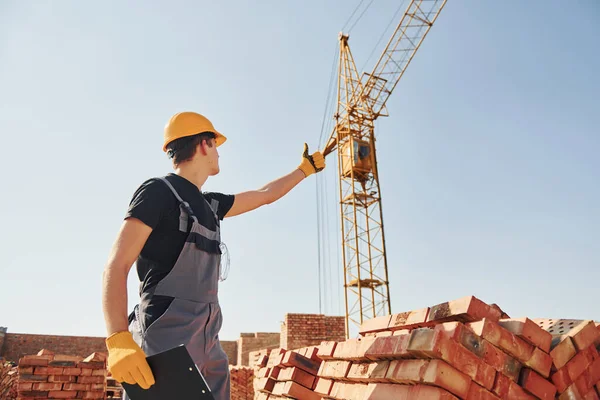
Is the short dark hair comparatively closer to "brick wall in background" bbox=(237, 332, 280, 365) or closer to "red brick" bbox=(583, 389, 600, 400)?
"red brick" bbox=(583, 389, 600, 400)

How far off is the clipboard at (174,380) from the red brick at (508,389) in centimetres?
133

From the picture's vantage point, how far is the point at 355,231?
22.6 m

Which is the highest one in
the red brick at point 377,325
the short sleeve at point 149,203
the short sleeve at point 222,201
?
the short sleeve at point 222,201

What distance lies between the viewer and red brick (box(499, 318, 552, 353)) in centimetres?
220

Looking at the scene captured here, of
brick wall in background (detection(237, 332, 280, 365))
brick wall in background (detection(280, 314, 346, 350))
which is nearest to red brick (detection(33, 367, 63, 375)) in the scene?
brick wall in background (detection(280, 314, 346, 350))

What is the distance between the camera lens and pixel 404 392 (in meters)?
2.08

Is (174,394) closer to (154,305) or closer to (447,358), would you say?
(154,305)

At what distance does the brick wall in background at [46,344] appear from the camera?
17984 millimetres

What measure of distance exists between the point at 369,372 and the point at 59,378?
13.1ft

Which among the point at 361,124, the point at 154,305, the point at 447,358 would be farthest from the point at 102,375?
the point at 361,124

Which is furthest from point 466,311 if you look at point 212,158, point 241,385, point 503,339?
point 241,385

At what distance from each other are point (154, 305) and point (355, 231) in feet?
69.3

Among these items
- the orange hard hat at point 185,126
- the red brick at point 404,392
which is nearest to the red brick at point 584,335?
the red brick at point 404,392

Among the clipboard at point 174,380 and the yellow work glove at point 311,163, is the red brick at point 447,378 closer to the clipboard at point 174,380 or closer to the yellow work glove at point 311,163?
the clipboard at point 174,380
